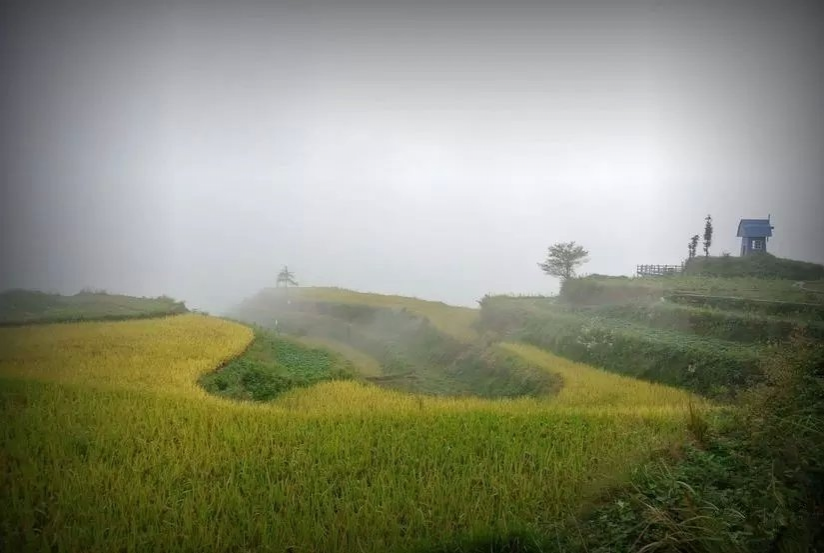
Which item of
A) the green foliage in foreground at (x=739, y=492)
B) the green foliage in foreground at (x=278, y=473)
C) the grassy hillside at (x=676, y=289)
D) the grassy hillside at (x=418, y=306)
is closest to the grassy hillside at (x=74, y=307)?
the green foliage in foreground at (x=278, y=473)

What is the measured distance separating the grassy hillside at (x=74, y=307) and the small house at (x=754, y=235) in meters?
24.2

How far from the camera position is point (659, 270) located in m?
24.6

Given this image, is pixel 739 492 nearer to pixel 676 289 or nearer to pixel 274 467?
pixel 274 467

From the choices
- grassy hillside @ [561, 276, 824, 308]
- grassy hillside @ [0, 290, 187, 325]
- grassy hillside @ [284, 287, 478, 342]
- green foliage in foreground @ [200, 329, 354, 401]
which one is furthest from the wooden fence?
grassy hillside @ [0, 290, 187, 325]

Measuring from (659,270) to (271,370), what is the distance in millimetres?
22929

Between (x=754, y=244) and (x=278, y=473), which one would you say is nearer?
(x=278, y=473)

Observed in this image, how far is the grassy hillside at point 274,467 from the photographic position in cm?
317

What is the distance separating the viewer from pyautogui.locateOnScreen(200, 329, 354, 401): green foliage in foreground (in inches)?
388

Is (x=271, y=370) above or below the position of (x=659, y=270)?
below

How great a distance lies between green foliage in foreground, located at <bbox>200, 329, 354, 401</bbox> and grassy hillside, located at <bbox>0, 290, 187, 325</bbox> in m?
3.36

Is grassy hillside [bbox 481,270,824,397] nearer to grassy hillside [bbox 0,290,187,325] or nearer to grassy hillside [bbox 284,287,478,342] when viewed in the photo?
grassy hillside [bbox 284,287,478,342]

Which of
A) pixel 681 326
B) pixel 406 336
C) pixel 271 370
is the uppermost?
pixel 681 326

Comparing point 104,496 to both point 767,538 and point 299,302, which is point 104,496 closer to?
point 767,538

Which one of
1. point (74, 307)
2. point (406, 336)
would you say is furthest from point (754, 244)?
point (74, 307)
